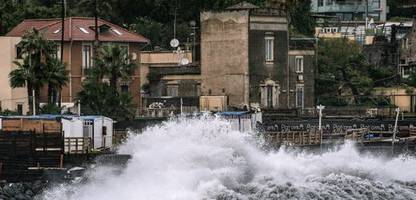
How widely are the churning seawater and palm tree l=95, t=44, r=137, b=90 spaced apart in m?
22.9

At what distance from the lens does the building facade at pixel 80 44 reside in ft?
289

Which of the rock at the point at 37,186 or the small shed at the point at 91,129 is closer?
the rock at the point at 37,186

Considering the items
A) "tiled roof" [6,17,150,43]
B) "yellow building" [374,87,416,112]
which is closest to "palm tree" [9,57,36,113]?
"tiled roof" [6,17,150,43]

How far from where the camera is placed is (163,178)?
50750 mm

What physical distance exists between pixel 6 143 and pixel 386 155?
21.5m

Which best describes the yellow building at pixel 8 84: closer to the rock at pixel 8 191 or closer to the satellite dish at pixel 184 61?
the satellite dish at pixel 184 61

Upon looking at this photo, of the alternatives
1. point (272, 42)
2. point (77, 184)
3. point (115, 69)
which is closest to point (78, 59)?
point (115, 69)

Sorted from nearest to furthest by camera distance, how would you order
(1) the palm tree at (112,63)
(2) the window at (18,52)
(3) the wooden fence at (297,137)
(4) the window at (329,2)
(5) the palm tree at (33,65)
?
(3) the wooden fence at (297,137) → (5) the palm tree at (33,65) → (2) the window at (18,52) → (1) the palm tree at (112,63) → (4) the window at (329,2)

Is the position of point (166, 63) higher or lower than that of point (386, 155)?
higher

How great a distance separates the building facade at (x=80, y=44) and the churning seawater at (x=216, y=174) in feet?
103

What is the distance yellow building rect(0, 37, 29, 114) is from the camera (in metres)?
83.6

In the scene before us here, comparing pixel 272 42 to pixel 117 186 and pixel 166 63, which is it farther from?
pixel 117 186

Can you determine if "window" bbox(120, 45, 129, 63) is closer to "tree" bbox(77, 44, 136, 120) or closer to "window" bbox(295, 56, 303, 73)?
"tree" bbox(77, 44, 136, 120)

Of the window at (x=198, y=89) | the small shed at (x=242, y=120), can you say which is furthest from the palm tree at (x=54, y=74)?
the window at (x=198, y=89)
